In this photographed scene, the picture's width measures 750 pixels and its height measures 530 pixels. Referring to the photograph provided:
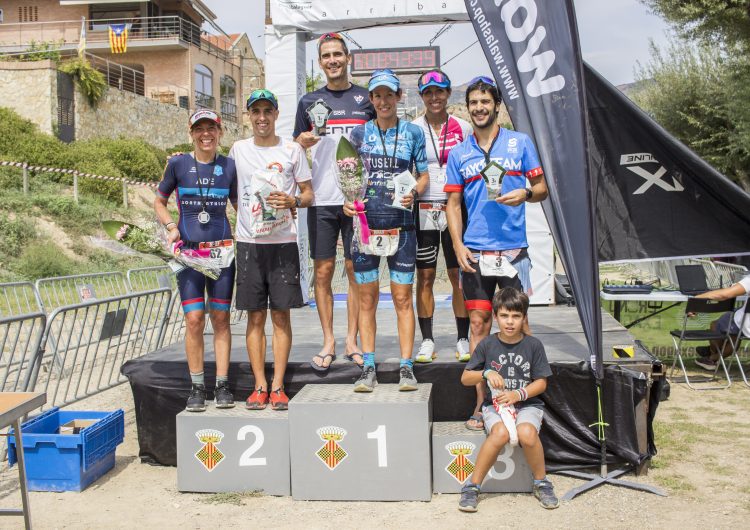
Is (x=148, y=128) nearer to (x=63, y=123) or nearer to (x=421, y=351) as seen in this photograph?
(x=63, y=123)

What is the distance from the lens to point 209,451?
4.47m

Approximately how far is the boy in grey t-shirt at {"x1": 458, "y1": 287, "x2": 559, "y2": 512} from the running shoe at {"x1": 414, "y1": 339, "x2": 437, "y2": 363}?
1.90 ft

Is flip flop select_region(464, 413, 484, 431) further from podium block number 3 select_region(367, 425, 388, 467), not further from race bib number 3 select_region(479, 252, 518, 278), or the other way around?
race bib number 3 select_region(479, 252, 518, 278)

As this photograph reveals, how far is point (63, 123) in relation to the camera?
77.4 feet

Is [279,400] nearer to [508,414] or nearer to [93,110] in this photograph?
[508,414]

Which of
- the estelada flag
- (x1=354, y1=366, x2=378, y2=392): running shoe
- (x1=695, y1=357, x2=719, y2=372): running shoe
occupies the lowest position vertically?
(x1=695, y1=357, x2=719, y2=372): running shoe

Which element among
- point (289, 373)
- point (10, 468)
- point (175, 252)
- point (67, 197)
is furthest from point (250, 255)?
point (67, 197)

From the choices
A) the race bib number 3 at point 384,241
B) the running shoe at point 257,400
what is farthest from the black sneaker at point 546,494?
the running shoe at point 257,400

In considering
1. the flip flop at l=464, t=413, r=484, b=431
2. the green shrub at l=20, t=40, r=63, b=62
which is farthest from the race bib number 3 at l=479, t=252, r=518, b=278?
the green shrub at l=20, t=40, r=63, b=62

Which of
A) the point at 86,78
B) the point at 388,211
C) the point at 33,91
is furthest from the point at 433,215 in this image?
the point at 86,78

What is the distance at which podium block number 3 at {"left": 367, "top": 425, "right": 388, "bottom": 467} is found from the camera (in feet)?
13.9

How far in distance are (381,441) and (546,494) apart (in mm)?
1006

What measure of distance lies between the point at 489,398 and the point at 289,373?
1.39 metres

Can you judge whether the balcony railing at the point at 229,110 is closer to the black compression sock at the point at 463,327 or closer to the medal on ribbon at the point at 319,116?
the medal on ribbon at the point at 319,116
